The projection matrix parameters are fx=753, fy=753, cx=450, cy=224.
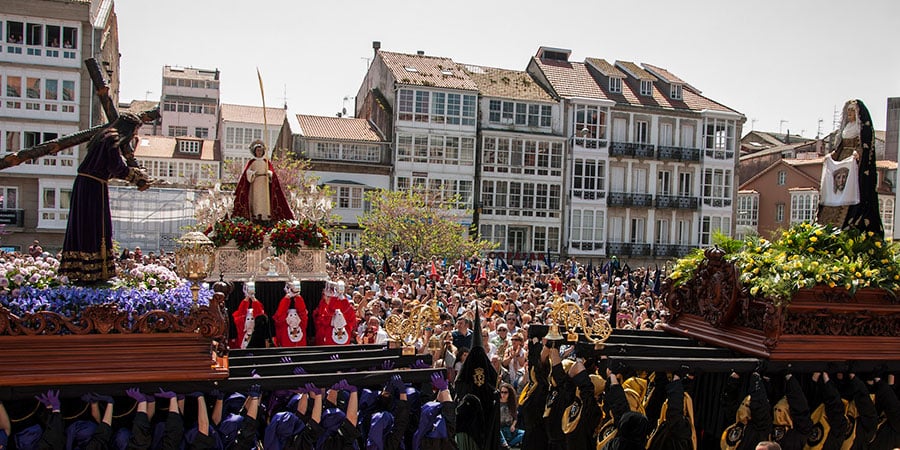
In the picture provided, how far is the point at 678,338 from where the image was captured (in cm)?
962

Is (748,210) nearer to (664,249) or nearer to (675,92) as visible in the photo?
(664,249)

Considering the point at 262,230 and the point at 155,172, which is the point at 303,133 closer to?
the point at 155,172

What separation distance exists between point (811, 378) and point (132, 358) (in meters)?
7.14

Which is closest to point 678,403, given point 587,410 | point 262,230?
point 587,410

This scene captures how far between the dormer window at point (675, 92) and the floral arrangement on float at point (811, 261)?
139 feet

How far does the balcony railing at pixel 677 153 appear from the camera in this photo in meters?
47.9

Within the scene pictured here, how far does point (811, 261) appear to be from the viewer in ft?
28.7

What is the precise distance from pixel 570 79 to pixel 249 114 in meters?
24.0

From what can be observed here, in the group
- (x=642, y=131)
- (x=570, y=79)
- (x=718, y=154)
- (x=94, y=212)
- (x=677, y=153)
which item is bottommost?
(x=94, y=212)

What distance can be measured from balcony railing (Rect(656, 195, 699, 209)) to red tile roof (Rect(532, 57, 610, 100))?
24.3 feet

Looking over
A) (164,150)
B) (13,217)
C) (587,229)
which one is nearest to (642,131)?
(587,229)

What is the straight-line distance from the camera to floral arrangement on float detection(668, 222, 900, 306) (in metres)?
→ 8.45

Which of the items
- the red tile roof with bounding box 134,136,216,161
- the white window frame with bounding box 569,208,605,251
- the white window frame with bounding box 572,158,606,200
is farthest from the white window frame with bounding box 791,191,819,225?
the red tile roof with bounding box 134,136,216,161

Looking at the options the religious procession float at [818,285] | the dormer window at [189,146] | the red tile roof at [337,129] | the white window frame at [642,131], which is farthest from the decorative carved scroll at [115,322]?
the dormer window at [189,146]
